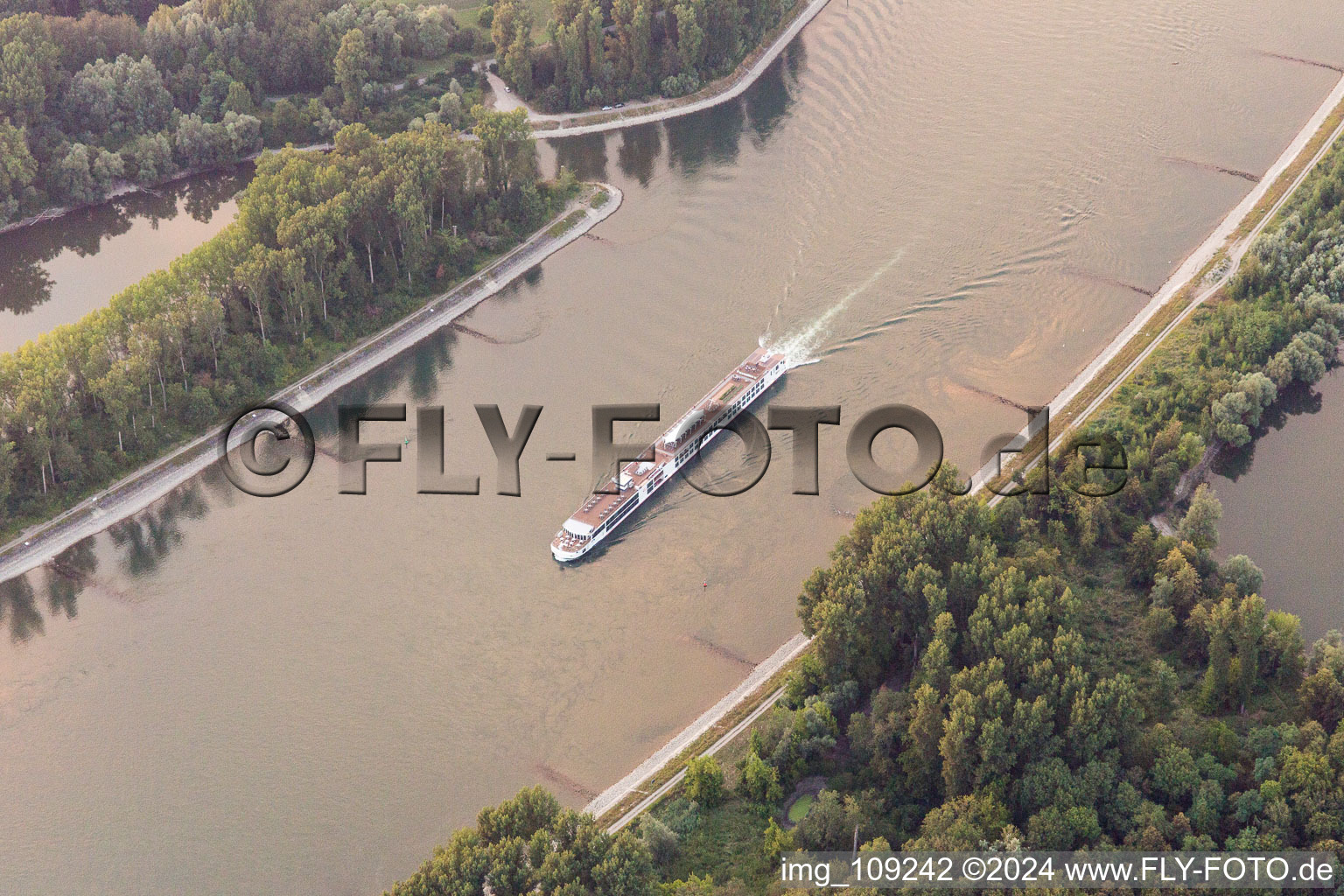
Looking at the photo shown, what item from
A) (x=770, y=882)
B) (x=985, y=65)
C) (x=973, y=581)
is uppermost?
(x=985, y=65)

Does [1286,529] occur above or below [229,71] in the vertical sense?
below

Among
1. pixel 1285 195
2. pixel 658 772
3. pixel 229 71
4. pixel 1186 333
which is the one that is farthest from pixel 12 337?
pixel 1285 195

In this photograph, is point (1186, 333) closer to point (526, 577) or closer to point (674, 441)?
point (674, 441)

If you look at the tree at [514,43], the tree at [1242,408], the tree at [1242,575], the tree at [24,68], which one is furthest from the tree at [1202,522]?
the tree at [24,68]

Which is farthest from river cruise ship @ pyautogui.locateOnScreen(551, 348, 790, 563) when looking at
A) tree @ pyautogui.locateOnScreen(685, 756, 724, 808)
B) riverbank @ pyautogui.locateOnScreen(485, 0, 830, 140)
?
riverbank @ pyautogui.locateOnScreen(485, 0, 830, 140)

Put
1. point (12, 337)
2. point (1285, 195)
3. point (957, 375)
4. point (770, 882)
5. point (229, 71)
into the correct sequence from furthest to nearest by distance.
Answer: point (229, 71), point (1285, 195), point (12, 337), point (957, 375), point (770, 882)

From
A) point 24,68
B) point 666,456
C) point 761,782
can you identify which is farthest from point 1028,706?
point 24,68

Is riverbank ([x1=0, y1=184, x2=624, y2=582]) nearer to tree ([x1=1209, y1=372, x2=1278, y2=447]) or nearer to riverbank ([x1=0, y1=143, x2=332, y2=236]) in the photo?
riverbank ([x1=0, y1=143, x2=332, y2=236])
